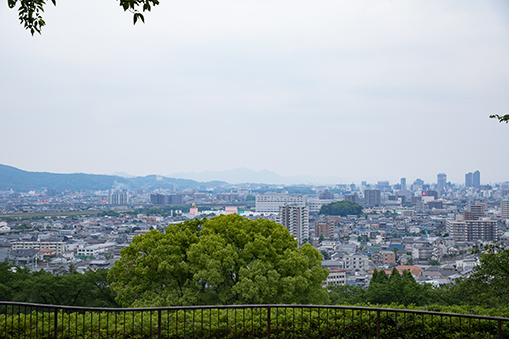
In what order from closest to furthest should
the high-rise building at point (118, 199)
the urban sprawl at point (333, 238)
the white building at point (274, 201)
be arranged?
the urban sprawl at point (333, 238) → the white building at point (274, 201) → the high-rise building at point (118, 199)

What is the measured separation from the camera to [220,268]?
7871 mm

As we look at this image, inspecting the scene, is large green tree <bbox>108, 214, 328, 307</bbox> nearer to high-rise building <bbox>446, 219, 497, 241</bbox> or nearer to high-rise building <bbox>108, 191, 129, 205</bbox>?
high-rise building <bbox>446, 219, 497, 241</bbox>

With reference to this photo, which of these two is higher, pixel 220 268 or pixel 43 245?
pixel 220 268

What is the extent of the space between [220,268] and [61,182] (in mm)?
164512

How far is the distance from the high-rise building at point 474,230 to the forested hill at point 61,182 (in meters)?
118

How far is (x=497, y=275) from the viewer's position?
20.2ft

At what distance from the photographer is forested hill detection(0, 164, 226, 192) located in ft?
431

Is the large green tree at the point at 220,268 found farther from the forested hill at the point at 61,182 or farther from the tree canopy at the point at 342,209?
the forested hill at the point at 61,182

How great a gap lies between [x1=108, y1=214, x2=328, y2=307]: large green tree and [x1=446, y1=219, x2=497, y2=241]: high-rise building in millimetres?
59980

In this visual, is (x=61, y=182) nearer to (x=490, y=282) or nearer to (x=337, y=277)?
(x=337, y=277)

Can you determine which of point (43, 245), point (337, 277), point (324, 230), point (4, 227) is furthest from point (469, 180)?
point (43, 245)

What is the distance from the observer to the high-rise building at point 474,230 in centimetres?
5956

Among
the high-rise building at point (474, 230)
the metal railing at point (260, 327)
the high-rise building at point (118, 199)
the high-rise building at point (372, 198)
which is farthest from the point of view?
the high-rise building at point (372, 198)

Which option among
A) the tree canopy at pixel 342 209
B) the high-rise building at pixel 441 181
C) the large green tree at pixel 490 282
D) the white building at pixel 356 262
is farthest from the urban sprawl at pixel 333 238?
the high-rise building at pixel 441 181
